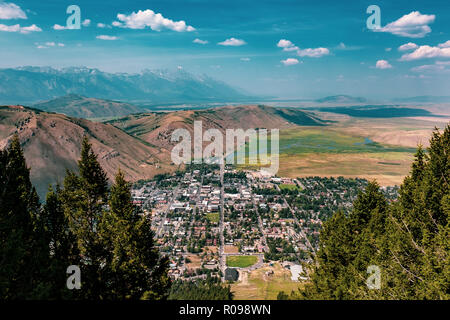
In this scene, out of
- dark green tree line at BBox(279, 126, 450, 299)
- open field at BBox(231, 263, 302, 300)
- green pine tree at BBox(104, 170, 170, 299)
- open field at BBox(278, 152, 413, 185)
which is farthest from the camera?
open field at BBox(278, 152, 413, 185)

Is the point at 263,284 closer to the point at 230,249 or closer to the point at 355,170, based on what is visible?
the point at 230,249

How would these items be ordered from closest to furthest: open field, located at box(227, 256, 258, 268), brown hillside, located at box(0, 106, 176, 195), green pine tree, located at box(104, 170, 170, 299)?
green pine tree, located at box(104, 170, 170, 299), open field, located at box(227, 256, 258, 268), brown hillside, located at box(0, 106, 176, 195)

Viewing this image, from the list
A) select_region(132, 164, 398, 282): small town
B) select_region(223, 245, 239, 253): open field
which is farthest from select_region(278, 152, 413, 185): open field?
select_region(223, 245, 239, 253): open field

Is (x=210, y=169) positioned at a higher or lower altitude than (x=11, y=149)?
lower

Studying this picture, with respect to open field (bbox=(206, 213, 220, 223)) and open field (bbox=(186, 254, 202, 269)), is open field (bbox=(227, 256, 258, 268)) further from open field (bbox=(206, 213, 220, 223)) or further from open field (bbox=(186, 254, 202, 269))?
open field (bbox=(206, 213, 220, 223))

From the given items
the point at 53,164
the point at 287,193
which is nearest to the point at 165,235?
the point at 287,193
